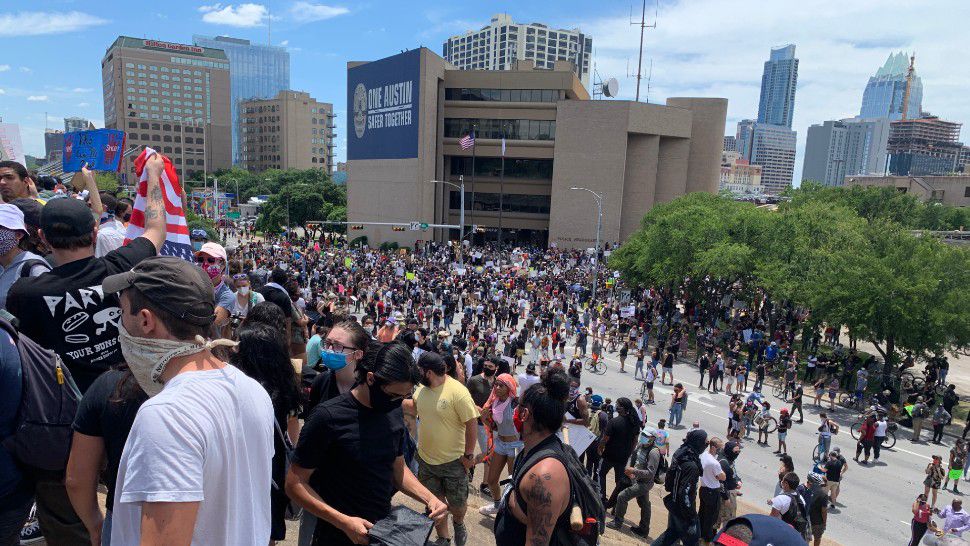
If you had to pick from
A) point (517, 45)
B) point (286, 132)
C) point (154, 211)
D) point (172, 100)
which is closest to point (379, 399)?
point (154, 211)

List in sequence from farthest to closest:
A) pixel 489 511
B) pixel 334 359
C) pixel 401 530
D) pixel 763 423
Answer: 1. pixel 763 423
2. pixel 489 511
3. pixel 334 359
4. pixel 401 530

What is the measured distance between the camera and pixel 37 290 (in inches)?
118

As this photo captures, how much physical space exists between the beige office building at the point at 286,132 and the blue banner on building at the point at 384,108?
78882mm

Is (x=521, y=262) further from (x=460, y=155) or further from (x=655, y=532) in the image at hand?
(x=655, y=532)

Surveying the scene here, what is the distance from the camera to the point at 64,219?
311 cm

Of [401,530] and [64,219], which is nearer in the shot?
[401,530]

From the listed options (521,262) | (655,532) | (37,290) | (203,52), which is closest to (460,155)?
(521,262)

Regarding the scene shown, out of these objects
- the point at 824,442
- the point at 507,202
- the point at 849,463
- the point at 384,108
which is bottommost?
the point at 849,463

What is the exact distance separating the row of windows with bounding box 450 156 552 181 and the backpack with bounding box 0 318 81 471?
185ft

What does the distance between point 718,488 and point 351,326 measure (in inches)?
205

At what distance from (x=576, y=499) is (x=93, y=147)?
1328 centimetres

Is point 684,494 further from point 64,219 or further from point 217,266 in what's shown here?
point 64,219

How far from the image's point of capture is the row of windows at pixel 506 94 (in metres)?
56.2

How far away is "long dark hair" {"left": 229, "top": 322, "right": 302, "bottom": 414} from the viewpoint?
139 inches
